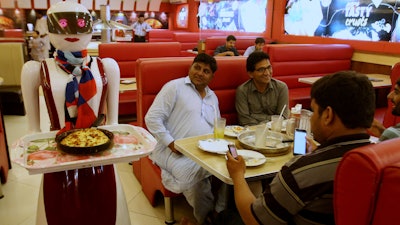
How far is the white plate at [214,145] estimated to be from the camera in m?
1.86

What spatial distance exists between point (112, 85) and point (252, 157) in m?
0.84

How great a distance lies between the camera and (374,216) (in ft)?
2.83

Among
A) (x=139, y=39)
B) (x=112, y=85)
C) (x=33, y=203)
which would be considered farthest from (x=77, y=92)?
(x=139, y=39)

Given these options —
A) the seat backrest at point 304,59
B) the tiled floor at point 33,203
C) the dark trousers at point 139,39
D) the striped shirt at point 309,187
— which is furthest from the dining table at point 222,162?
the dark trousers at point 139,39

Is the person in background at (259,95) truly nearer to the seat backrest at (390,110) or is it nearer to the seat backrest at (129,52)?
the seat backrest at (390,110)

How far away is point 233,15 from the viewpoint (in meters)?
9.46

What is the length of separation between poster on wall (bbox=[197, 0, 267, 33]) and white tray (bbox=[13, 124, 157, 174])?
683 cm

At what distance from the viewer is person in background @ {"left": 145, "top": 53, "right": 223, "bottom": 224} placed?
2.33m

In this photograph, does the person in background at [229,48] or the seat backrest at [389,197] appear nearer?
the seat backrest at [389,197]

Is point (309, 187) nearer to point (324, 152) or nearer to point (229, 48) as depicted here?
point (324, 152)

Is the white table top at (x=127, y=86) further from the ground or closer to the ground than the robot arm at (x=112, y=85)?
closer to the ground

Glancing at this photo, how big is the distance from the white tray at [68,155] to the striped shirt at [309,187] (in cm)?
57

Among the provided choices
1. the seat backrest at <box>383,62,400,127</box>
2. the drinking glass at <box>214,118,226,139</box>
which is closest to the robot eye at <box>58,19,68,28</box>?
the drinking glass at <box>214,118,226,139</box>

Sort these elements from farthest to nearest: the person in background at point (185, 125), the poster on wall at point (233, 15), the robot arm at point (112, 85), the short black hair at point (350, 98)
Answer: the poster on wall at point (233, 15) < the person in background at point (185, 125) < the robot arm at point (112, 85) < the short black hair at point (350, 98)
